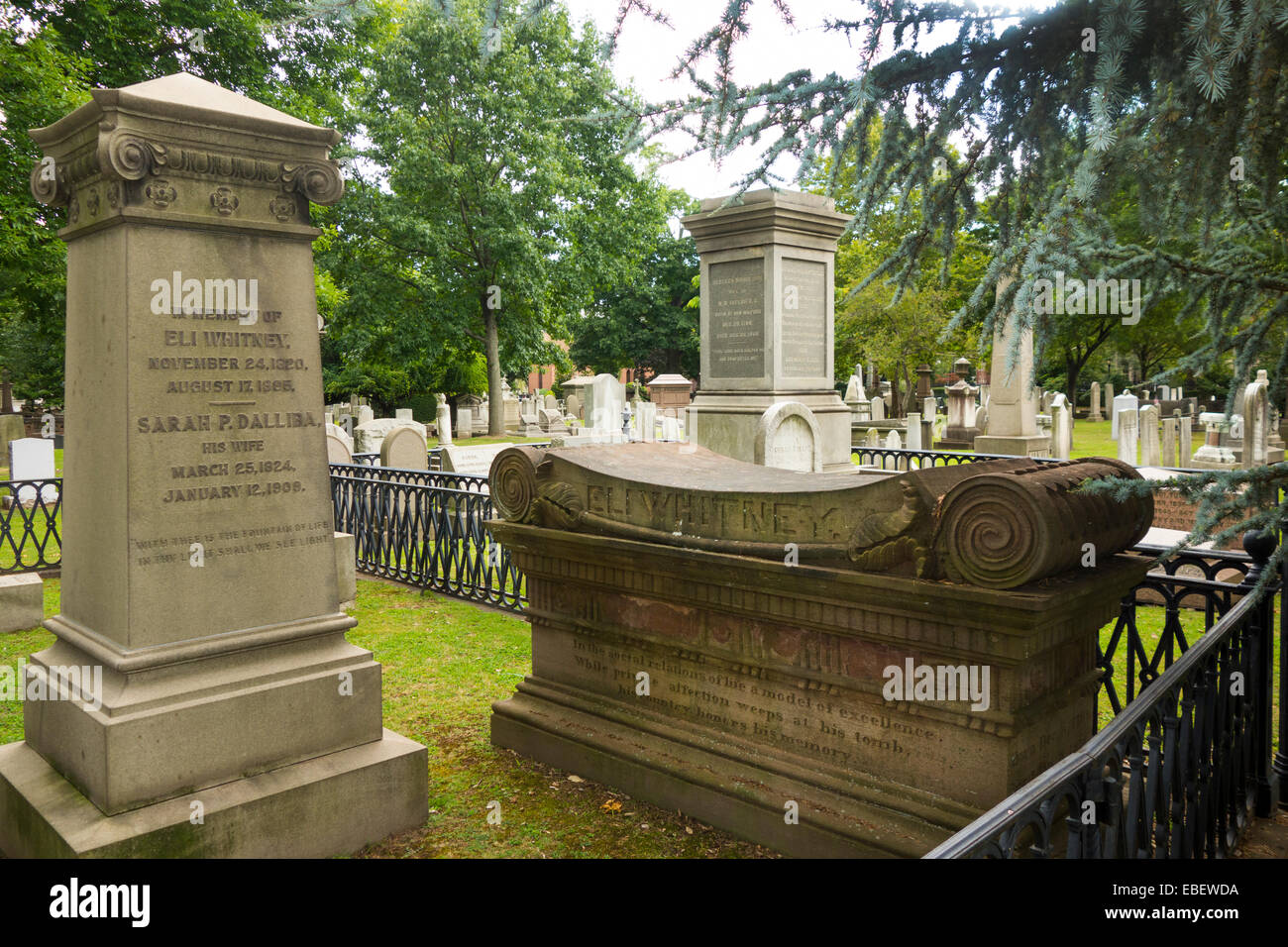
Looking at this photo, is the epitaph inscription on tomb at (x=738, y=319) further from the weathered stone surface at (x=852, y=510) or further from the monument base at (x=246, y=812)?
the monument base at (x=246, y=812)

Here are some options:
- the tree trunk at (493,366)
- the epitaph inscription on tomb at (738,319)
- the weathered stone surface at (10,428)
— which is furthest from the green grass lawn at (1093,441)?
the weathered stone surface at (10,428)

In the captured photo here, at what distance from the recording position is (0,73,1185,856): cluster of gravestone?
354 centimetres

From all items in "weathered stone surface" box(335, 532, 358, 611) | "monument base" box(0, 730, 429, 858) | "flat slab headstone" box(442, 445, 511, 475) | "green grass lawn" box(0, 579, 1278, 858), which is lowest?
"green grass lawn" box(0, 579, 1278, 858)

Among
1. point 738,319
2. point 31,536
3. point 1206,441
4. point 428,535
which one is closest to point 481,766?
point 428,535

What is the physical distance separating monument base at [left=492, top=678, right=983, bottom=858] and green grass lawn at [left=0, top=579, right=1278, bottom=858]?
3.9 inches

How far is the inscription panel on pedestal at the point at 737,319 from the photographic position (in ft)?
Result: 40.3

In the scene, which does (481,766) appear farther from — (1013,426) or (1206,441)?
(1206,441)

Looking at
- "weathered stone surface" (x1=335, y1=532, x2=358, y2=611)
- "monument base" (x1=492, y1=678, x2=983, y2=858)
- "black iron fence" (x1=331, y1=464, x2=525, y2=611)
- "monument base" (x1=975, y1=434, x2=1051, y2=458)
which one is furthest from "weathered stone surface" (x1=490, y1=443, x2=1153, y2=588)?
"monument base" (x1=975, y1=434, x2=1051, y2=458)

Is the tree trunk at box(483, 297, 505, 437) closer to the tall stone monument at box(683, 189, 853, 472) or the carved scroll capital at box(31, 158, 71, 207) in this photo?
the tall stone monument at box(683, 189, 853, 472)

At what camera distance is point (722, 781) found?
4.23 meters

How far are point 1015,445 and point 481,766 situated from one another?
1581 centimetres

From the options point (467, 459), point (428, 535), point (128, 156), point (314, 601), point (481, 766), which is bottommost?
point (481, 766)

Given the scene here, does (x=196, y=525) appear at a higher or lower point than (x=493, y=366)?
lower

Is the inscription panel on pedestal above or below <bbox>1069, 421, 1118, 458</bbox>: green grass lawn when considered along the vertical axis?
above
